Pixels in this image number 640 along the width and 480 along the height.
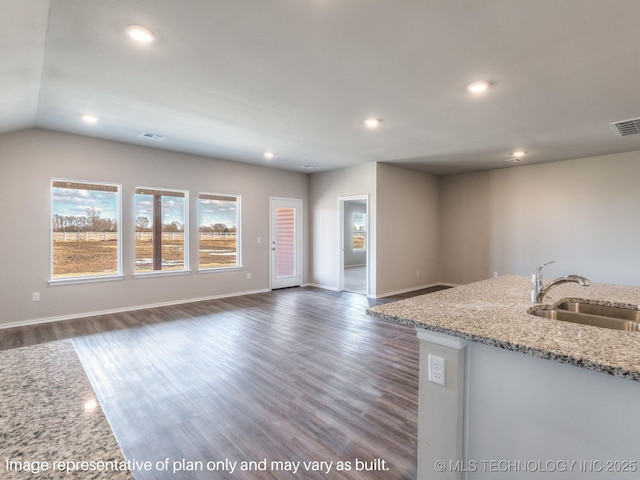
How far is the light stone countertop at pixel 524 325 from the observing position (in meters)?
1.09

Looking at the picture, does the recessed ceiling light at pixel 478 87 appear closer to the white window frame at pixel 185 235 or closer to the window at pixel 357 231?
the white window frame at pixel 185 235

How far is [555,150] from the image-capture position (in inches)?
209

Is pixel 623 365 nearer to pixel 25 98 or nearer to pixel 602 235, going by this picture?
pixel 25 98

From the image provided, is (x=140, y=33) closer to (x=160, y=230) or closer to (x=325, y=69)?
(x=325, y=69)

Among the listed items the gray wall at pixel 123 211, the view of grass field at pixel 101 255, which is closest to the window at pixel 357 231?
the gray wall at pixel 123 211

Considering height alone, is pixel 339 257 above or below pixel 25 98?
below

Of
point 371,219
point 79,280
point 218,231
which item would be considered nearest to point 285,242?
point 218,231

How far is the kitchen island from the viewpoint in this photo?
3.61 feet

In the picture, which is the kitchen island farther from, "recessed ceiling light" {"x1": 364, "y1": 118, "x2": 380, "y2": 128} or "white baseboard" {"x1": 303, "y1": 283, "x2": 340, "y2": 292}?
"white baseboard" {"x1": 303, "y1": 283, "x2": 340, "y2": 292}

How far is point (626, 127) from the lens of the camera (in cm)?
411

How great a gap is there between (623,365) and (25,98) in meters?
4.97

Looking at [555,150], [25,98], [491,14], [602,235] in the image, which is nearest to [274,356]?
[491,14]

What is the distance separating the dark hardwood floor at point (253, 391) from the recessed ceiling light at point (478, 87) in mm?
2721

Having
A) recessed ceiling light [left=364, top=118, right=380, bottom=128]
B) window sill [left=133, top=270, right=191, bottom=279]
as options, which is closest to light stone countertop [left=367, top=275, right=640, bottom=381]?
recessed ceiling light [left=364, top=118, right=380, bottom=128]
